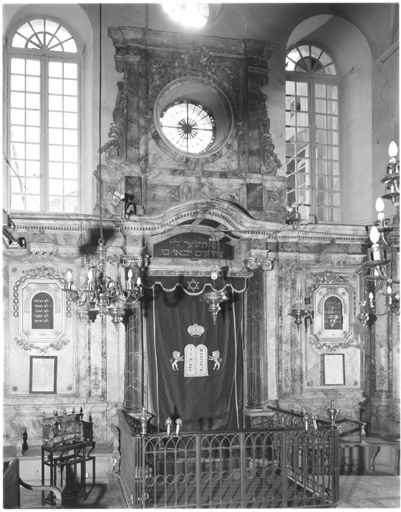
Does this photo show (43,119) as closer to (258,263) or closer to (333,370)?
(258,263)

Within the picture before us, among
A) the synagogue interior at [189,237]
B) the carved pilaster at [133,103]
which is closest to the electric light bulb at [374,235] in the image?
the synagogue interior at [189,237]

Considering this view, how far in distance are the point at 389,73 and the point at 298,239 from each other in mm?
3438

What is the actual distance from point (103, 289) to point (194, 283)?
3.06 metres

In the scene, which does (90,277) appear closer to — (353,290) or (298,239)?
(298,239)

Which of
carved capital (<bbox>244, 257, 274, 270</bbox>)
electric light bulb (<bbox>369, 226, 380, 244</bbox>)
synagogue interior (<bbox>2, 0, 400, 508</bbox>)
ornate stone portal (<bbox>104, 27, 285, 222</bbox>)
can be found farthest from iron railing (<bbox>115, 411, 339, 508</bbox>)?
ornate stone portal (<bbox>104, 27, 285, 222</bbox>)

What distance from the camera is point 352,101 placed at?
37.7 feet

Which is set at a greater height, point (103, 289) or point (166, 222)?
point (166, 222)

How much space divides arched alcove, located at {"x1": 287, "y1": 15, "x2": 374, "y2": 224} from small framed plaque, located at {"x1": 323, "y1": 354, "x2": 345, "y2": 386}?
2.46m

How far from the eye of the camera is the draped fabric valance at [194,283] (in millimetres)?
9750

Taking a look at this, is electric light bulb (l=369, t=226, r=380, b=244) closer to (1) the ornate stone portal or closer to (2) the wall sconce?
(2) the wall sconce

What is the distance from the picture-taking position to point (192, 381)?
32.6ft

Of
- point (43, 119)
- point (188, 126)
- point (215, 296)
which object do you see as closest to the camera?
point (215, 296)

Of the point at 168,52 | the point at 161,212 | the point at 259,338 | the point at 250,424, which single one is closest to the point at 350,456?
the point at 250,424

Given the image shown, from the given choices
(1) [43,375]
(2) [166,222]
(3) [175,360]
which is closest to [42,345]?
(1) [43,375]
